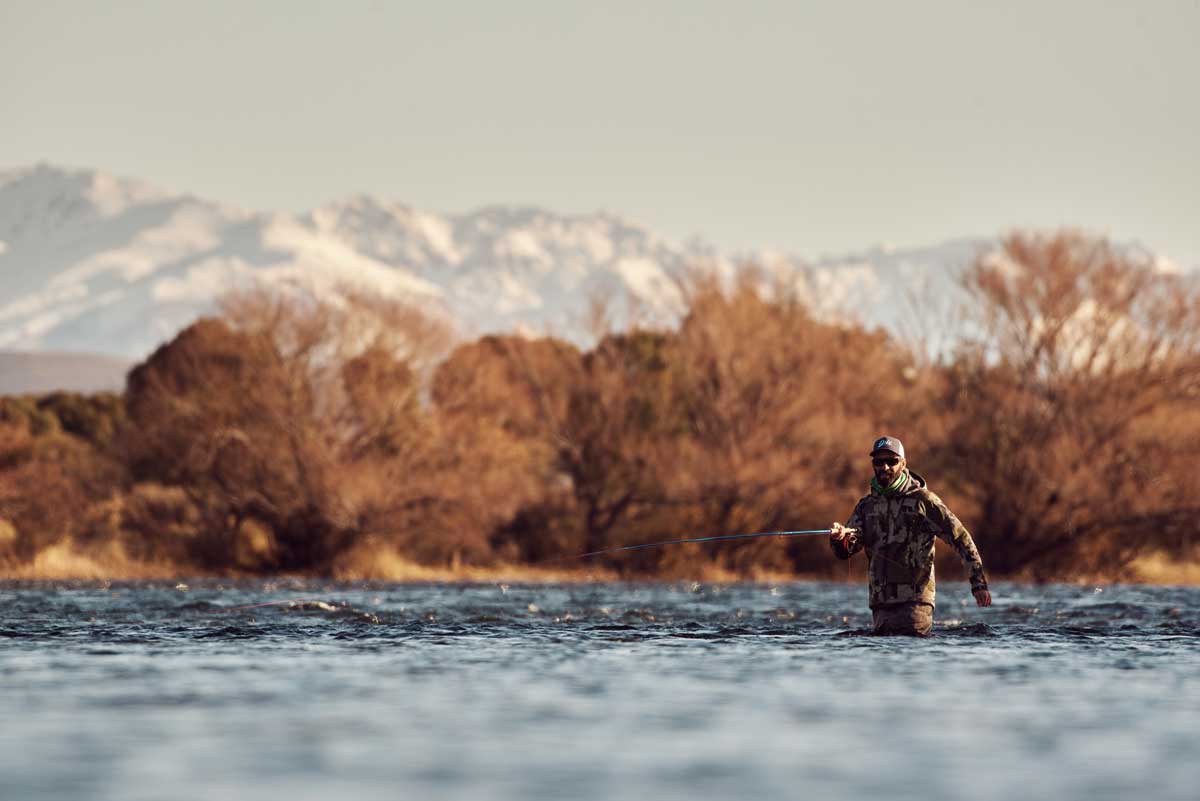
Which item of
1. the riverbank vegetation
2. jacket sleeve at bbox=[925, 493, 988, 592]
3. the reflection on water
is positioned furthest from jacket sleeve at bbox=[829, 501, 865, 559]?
the riverbank vegetation

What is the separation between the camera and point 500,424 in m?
47.9

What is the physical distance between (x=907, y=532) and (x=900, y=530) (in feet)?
0.20

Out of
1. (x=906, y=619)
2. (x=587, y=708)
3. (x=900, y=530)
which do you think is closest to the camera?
(x=587, y=708)

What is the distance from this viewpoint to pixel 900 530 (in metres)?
16.8

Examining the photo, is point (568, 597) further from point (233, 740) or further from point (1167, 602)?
point (233, 740)

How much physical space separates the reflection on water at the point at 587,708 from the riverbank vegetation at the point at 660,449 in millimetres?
20808

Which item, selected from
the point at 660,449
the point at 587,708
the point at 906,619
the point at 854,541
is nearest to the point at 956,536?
the point at 854,541

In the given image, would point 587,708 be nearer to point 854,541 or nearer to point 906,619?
point 854,541

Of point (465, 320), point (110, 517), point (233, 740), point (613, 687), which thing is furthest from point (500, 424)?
point (233, 740)

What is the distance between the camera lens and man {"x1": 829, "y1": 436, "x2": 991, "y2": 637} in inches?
659

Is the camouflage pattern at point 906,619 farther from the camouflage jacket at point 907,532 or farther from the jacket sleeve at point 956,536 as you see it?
the jacket sleeve at point 956,536

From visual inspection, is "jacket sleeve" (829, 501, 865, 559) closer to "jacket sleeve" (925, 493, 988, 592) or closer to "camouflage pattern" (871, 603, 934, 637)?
"jacket sleeve" (925, 493, 988, 592)

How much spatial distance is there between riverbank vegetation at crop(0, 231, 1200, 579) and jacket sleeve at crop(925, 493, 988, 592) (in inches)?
1068

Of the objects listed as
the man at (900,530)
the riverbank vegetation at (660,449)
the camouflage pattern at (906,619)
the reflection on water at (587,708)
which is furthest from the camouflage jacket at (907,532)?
the riverbank vegetation at (660,449)
